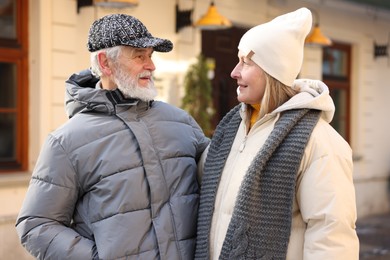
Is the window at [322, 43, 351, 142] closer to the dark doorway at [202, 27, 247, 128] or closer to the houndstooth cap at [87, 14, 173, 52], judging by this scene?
the dark doorway at [202, 27, 247, 128]

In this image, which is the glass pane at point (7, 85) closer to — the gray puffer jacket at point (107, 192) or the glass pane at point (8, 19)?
the glass pane at point (8, 19)

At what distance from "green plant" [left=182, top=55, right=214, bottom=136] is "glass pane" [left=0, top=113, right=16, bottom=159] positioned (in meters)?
2.04

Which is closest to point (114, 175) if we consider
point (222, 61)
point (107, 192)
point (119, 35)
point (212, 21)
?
point (107, 192)

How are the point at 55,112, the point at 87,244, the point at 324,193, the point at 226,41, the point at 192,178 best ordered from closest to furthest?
the point at 324,193 < the point at 87,244 < the point at 192,178 < the point at 55,112 < the point at 226,41

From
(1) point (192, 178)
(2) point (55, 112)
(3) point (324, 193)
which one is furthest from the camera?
(2) point (55, 112)

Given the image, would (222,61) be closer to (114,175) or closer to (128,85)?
(128,85)

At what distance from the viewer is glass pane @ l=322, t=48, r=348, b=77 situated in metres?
10.6

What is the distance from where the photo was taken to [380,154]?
11633 mm

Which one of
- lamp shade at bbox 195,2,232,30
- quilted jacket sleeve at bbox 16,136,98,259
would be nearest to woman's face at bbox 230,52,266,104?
quilted jacket sleeve at bbox 16,136,98,259

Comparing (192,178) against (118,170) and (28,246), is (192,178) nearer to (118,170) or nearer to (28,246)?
(118,170)

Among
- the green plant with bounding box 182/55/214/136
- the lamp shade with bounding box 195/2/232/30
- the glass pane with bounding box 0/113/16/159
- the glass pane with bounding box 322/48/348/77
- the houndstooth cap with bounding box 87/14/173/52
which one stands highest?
the lamp shade with bounding box 195/2/232/30

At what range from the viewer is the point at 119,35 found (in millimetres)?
2475

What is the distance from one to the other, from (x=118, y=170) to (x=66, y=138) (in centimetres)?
23

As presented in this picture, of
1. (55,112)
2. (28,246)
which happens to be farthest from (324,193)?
(55,112)
